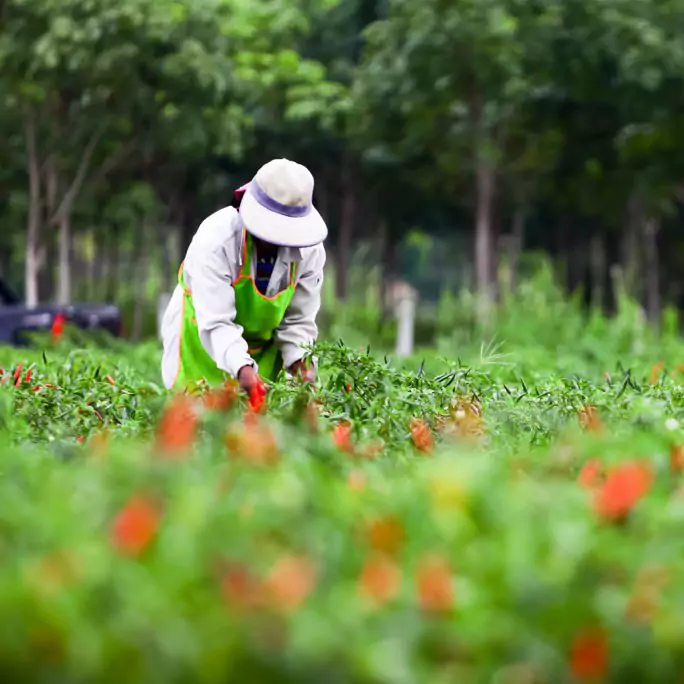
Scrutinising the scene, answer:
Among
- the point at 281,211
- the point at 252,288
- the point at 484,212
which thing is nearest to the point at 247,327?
the point at 252,288

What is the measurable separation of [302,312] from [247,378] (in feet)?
2.88

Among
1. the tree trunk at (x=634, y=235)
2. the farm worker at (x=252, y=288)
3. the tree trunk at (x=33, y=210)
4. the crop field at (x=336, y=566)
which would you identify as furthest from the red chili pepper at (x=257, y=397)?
the tree trunk at (x=634, y=235)

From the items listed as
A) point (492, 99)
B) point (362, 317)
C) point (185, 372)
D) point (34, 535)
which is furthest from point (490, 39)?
point (34, 535)

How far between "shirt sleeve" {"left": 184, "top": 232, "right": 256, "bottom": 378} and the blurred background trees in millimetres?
14350

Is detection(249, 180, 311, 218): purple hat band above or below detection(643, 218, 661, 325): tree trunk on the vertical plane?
above

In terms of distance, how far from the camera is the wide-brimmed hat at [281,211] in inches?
240

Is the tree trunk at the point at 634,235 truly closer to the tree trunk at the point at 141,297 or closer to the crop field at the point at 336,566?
the tree trunk at the point at 141,297

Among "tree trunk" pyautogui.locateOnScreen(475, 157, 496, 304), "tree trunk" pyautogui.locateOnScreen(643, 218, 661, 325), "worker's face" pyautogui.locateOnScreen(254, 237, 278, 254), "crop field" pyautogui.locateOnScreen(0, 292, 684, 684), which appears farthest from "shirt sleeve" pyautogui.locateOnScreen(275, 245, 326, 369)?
"tree trunk" pyautogui.locateOnScreen(643, 218, 661, 325)

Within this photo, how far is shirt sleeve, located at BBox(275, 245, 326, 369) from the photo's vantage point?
6691 millimetres

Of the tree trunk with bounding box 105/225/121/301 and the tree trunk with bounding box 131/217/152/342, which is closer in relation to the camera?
the tree trunk with bounding box 131/217/152/342

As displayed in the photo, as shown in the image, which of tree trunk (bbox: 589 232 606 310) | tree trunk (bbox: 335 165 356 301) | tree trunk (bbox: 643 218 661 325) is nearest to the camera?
tree trunk (bbox: 643 218 661 325)

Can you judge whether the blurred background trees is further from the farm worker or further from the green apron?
the farm worker

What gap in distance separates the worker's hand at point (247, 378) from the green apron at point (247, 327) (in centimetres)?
38

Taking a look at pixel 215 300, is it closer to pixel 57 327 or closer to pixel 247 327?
pixel 247 327
